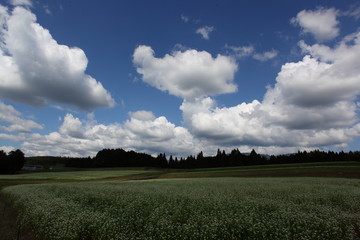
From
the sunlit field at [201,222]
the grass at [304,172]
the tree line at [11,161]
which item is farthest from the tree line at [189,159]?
the sunlit field at [201,222]

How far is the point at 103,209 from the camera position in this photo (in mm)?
15445

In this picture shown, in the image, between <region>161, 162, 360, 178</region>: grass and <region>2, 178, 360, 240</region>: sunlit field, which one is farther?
<region>161, 162, 360, 178</region>: grass

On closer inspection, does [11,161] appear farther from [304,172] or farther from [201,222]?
[201,222]

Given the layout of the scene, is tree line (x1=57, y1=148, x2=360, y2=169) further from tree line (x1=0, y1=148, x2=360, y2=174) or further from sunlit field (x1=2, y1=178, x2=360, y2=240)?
sunlit field (x1=2, y1=178, x2=360, y2=240)

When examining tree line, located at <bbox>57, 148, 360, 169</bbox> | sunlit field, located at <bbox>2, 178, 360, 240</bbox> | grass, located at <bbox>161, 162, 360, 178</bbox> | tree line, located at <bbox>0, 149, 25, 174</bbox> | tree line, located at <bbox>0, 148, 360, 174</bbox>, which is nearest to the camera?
sunlit field, located at <bbox>2, 178, 360, 240</bbox>

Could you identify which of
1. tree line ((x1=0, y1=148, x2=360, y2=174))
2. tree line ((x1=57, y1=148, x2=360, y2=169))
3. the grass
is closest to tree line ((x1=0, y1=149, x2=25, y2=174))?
tree line ((x1=0, y1=148, x2=360, y2=174))

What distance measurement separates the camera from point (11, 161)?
97875 mm

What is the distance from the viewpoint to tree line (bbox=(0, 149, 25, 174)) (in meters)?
94.8

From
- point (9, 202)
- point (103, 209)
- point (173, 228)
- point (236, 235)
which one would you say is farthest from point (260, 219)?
point (9, 202)

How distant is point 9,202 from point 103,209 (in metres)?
14.1

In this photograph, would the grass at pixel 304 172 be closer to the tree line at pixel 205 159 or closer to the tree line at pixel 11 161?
the tree line at pixel 205 159

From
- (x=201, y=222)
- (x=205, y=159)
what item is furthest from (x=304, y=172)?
(x=205, y=159)

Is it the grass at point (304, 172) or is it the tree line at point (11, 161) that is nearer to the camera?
the grass at point (304, 172)

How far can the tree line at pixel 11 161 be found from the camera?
9481cm
